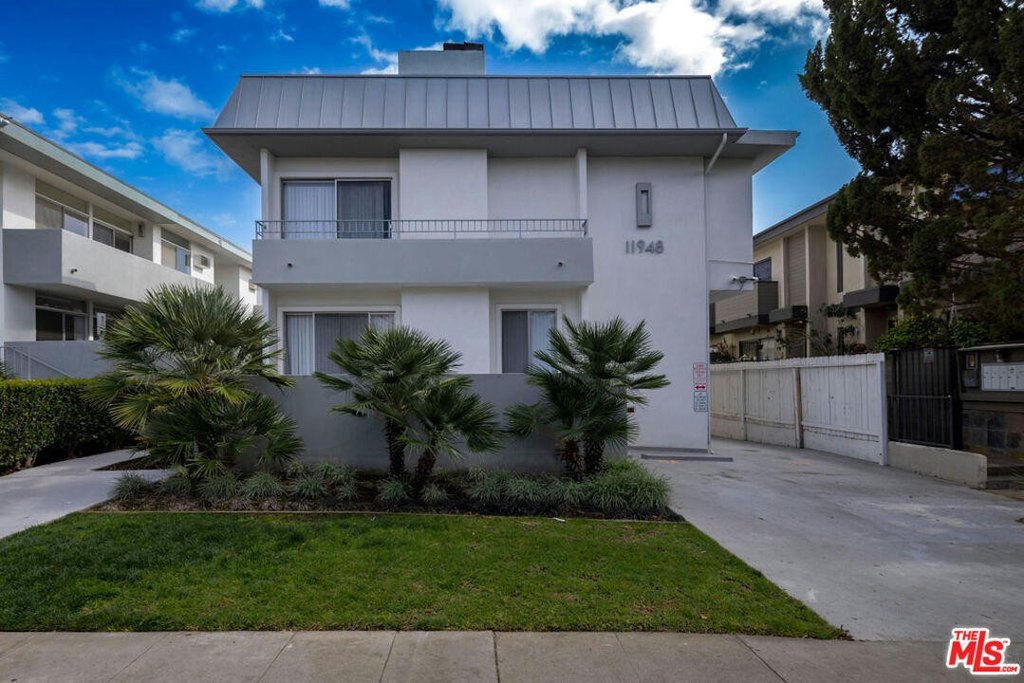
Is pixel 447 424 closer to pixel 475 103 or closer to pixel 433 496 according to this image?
pixel 433 496

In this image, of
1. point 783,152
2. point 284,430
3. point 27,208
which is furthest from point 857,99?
point 27,208

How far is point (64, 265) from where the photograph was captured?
14250 millimetres

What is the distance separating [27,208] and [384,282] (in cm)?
1155

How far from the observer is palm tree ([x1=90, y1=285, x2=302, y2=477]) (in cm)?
755

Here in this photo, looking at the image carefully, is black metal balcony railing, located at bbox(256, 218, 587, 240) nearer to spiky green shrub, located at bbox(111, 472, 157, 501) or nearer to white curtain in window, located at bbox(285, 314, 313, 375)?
white curtain in window, located at bbox(285, 314, 313, 375)

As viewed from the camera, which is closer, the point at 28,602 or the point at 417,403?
the point at 28,602

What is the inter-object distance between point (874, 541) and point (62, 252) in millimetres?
18296

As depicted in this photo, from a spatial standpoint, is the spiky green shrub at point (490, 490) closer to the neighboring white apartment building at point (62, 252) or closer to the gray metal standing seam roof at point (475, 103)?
the gray metal standing seam roof at point (475, 103)

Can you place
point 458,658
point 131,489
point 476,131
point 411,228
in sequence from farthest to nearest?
point 411,228
point 476,131
point 131,489
point 458,658

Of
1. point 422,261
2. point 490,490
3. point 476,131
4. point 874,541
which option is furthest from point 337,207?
point 874,541

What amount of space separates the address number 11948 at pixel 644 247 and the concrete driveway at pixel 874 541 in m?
4.95

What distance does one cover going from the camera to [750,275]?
1302 cm

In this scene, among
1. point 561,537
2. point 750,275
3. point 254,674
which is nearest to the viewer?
point 254,674

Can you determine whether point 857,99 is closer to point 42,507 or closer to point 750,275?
point 750,275
